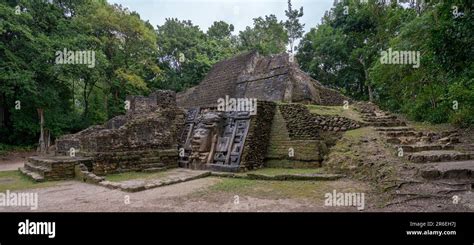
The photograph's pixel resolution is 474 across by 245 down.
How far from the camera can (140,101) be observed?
15758mm

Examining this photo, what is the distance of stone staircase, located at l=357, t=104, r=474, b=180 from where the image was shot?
589 centimetres

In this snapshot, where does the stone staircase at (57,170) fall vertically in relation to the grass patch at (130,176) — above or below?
above

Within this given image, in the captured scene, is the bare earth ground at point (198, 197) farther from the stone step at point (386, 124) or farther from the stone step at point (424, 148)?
the stone step at point (386, 124)

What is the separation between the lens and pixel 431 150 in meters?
8.14

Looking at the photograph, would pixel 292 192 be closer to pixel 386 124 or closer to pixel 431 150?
pixel 431 150

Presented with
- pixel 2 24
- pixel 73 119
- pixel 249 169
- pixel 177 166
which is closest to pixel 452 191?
pixel 249 169

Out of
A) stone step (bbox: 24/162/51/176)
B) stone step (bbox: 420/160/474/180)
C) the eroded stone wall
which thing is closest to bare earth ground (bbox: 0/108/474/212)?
stone step (bbox: 420/160/474/180)

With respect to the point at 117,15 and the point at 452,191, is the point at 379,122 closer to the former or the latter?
the point at 452,191

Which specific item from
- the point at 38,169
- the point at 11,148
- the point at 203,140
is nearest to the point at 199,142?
the point at 203,140

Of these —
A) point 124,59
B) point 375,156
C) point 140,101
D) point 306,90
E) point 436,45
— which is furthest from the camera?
point 124,59

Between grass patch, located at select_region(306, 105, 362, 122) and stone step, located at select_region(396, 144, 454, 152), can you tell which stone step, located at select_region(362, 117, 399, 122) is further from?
stone step, located at select_region(396, 144, 454, 152)

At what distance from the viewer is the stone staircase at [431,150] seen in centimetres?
589

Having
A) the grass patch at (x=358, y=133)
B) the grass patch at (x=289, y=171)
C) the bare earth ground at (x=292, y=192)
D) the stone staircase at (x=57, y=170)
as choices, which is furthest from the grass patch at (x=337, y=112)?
the stone staircase at (x=57, y=170)
